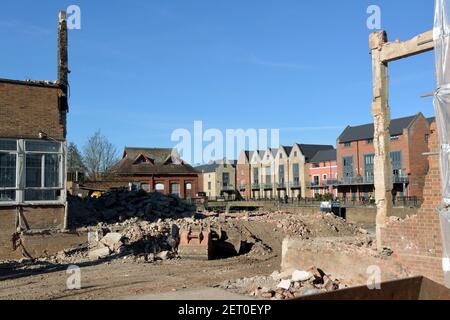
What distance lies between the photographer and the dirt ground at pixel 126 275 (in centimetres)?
1203

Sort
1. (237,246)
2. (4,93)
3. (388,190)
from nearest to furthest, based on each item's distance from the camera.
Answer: (388,190)
(4,93)
(237,246)

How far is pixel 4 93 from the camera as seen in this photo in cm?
1709

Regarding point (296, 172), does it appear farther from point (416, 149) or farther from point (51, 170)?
point (51, 170)

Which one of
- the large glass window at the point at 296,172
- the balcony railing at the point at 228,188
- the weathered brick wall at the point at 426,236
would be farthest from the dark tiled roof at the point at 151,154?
the weathered brick wall at the point at 426,236

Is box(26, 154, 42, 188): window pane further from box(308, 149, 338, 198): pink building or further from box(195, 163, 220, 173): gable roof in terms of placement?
box(195, 163, 220, 173): gable roof

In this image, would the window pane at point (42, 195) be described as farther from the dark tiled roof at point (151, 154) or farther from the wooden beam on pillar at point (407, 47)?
the dark tiled roof at point (151, 154)

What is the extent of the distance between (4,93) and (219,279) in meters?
10.4

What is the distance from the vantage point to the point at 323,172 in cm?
8019

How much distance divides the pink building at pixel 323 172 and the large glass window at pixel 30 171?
197 ft

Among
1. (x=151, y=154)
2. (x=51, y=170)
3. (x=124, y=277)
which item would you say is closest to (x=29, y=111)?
(x=51, y=170)

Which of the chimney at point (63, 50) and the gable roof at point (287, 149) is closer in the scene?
the chimney at point (63, 50)

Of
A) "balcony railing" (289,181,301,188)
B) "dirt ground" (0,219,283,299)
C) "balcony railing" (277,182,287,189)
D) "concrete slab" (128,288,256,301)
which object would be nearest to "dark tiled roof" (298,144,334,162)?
"balcony railing" (289,181,301,188)
